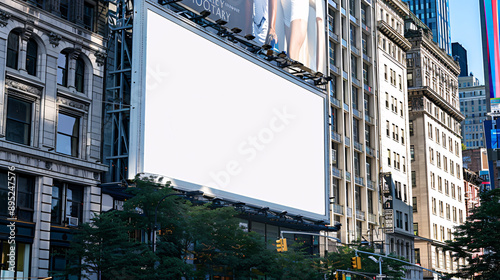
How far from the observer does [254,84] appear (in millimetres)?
69125

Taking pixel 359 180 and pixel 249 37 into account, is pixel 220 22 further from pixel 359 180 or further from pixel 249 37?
pixel 359 180

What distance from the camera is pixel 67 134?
50.8m

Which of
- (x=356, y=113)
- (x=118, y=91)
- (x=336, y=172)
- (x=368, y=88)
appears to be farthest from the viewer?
(x=368, y=88)

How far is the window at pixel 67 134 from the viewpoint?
5011 cm

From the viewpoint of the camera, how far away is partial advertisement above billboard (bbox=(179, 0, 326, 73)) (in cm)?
6797

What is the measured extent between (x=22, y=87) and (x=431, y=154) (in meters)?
89.2

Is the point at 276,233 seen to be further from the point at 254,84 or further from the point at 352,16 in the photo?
the point at 352,16

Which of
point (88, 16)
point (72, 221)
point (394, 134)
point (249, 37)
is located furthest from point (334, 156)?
point (72, 221)

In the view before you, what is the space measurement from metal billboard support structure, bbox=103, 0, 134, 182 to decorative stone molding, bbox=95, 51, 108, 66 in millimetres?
1040

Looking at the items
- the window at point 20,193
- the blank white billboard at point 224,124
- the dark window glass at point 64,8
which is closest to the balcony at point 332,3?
the blank white billboard at point 224,124

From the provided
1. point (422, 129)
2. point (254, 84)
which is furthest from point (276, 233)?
point (422, 129)

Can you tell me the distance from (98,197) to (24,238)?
23.6 feet

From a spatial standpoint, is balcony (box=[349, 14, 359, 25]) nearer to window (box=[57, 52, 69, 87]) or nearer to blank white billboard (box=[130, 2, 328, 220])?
blank white billboard (box=[130, 2, 328, 220])

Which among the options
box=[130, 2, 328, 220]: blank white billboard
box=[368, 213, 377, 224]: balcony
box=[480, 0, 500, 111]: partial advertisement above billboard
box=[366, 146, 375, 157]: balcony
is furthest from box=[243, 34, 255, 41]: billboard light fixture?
box=[480, 0, 500, 111]: partial advertisement above billboard
